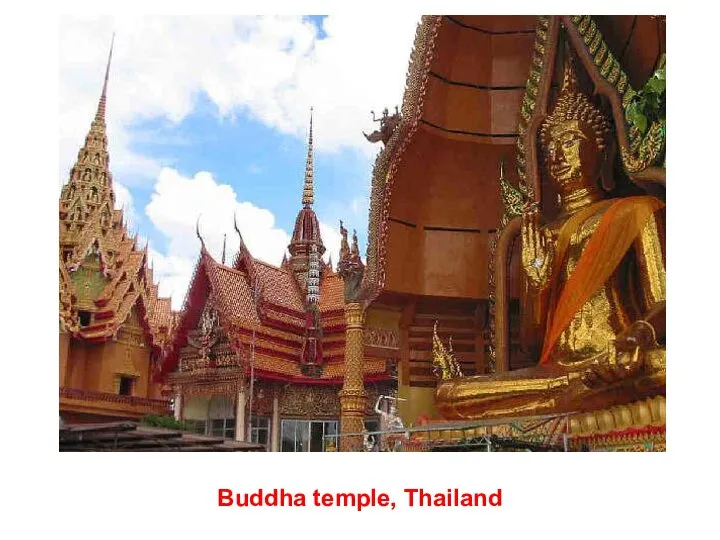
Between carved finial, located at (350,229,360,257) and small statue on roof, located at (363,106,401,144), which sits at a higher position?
small statue on roof, located at (363,106,401,144)

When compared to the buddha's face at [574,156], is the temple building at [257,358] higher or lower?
lower

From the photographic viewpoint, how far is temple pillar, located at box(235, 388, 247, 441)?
812 centimetres

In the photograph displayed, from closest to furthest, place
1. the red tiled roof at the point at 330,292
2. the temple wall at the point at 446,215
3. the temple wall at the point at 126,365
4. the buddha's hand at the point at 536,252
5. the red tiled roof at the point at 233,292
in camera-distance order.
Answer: the buddha's hand at the point at 536,252, the temple wall at the point at 446,215, the red tiled roof at the point at 233,292, the red tiled roof at the point at 330,292, the temple wall at the point at 126,365

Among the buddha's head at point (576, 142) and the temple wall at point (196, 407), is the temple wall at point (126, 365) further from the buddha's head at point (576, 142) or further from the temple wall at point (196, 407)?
the buddha's head at point (576, 142)

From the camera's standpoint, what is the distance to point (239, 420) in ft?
26.8

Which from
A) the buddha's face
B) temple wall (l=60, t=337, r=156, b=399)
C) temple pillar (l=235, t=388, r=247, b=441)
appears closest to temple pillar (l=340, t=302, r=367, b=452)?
the buddha's face

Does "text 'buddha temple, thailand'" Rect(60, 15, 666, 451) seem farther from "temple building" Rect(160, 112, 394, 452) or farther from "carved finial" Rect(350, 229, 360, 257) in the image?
"temple building" Rect(160, 112, 394, 452)

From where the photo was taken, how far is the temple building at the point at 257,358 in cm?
837

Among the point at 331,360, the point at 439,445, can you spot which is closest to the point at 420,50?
the point at 439,445

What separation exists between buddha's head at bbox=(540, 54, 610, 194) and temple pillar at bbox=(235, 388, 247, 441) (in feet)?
16.2

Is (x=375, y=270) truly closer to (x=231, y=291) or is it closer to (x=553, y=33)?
(x=553, y=33)

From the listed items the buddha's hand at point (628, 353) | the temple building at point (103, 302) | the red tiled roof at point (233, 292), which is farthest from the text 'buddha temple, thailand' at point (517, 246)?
the temple building at point (103, 302)

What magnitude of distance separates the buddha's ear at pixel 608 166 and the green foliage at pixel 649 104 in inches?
9.9
